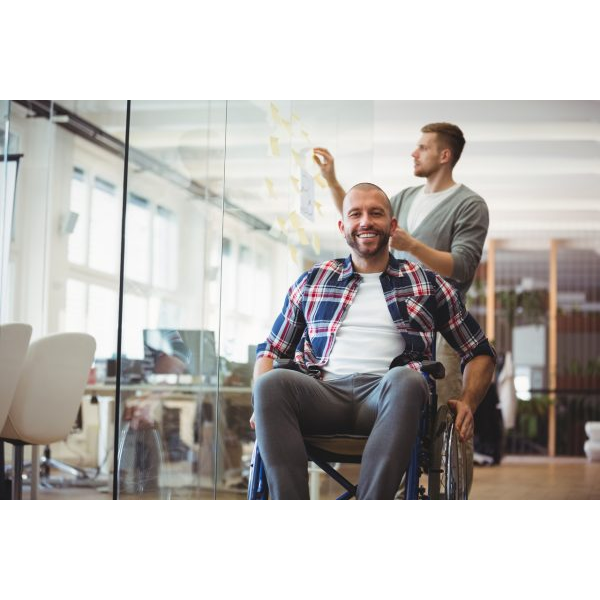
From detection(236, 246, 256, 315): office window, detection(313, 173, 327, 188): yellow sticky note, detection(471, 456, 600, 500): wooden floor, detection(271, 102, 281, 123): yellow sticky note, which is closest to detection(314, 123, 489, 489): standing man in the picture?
detection(271, 102, 281, 123): yellow sticky note

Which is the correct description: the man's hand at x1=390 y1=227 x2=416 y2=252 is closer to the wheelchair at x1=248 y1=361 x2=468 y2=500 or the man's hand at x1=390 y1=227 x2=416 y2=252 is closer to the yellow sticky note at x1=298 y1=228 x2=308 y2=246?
the wheelchair at x1=248 y1=361 x2=468 y2=500

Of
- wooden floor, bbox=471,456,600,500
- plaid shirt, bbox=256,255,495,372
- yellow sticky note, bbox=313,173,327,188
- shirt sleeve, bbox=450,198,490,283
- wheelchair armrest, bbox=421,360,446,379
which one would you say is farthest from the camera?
wooden floor, bbox=471,456,600,500

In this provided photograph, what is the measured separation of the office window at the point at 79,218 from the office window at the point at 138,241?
455 centimetres

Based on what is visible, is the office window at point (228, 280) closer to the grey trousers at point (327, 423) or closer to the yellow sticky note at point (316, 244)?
the yellow sticky note at point (316, 244)

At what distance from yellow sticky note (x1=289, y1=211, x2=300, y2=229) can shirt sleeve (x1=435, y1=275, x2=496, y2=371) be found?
166 centimetres

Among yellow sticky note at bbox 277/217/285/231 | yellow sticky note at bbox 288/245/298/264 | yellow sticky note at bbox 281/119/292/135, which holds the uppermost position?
yellow sticky note at bbox 281/119/292/135

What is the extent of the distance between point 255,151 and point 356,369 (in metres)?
1.67

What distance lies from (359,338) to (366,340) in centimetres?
2

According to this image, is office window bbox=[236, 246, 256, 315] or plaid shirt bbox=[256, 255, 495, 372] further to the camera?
office window bbox=[236, 246, 256, 315]

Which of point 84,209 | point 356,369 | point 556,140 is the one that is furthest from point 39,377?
point 556,140

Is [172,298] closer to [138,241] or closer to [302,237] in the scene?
[138,241]

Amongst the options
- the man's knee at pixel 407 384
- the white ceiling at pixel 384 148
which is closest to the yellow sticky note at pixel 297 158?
the white ceiling at pixel 384 148

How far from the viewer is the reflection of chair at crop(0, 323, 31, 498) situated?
2.97 m
